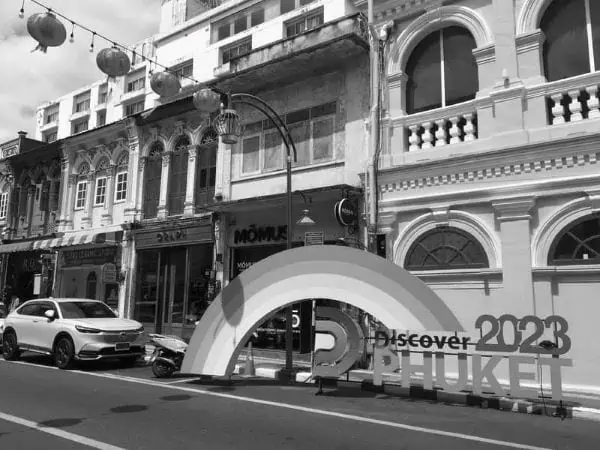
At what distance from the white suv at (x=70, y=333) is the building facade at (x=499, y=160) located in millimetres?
6710

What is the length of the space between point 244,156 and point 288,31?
19.8 m

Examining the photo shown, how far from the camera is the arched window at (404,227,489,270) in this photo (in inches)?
453

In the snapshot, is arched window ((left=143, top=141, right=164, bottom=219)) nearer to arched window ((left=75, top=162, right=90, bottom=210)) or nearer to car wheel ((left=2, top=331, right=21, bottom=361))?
arched window ((left=75, top=162, right=90, bottom=210))

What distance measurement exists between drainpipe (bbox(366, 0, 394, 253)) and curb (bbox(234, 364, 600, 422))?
3708 mm

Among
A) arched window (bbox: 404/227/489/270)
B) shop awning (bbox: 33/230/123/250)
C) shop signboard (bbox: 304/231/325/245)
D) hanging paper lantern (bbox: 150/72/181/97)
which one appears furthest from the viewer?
shop awning (bbox: 33/230/123/250)

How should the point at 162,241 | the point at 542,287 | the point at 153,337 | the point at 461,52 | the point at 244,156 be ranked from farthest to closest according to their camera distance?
the point at 162,241
the point at 244,156
the point at 461,52
the point at 153,337
the point at 542,287

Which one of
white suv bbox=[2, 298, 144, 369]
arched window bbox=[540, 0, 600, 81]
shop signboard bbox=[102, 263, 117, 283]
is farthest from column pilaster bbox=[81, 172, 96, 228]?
arched window bbox=[540, 0, 600, 81]

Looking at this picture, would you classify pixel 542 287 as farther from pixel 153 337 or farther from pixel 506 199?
pixel 153 337

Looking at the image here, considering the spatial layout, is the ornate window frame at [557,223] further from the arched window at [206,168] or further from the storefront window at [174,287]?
the arched window at [206,168]

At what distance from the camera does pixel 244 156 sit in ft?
55.0

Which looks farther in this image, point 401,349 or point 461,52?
point 461,52

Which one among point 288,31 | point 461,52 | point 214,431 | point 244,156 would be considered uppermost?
point 288,31

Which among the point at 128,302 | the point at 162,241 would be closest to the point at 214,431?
the point at 162,241

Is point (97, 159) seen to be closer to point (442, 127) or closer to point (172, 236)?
point (172, 236)
